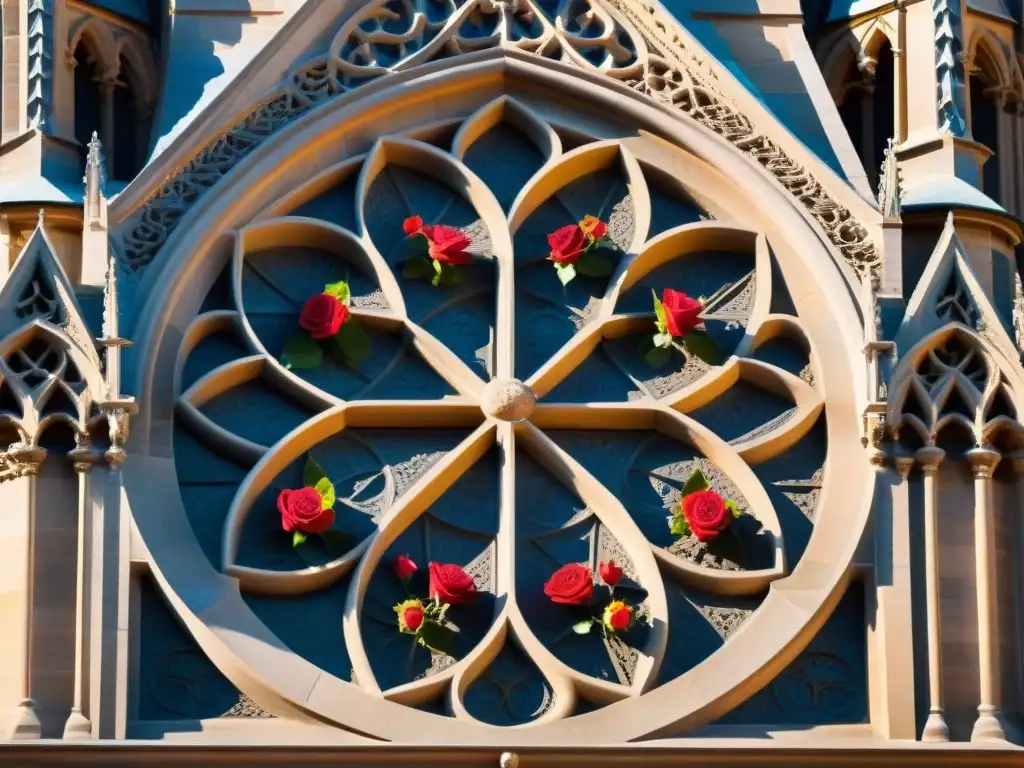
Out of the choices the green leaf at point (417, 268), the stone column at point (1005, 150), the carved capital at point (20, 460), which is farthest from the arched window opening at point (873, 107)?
the carved capital at point (20, 460)

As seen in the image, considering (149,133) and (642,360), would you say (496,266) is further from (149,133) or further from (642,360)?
(149,133)

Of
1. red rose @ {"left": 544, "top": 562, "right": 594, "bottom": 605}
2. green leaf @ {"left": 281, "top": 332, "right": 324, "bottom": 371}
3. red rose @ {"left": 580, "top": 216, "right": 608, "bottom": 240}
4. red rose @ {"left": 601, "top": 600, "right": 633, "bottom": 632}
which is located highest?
red rose @ {"left": 580, "top": 216, "right": 608, "bottom": 240}

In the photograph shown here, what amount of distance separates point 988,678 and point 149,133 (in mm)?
6450

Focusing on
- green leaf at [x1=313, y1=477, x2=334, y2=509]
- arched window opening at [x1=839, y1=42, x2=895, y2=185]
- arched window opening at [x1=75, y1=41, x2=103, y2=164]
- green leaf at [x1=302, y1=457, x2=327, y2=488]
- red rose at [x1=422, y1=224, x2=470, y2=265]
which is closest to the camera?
green leaf at [x1=313, y1=477, x2=334, y2=509]

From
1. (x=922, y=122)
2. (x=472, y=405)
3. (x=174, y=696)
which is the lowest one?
(x=174, y=696)

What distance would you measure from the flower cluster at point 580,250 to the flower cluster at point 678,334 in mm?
455

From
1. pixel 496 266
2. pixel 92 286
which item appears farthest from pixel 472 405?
pixel 92 286

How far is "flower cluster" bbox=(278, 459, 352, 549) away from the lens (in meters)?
19.5

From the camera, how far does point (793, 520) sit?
20000mm

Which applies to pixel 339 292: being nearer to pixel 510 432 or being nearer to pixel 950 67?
pixel 510 432

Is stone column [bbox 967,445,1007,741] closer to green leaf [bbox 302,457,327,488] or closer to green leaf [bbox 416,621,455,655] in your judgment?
green leaf [bbox 416,621,455,655]

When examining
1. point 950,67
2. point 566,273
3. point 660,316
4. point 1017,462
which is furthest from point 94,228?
point 1017,462

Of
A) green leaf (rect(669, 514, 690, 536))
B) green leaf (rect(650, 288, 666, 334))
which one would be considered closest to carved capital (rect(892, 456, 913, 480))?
green leaf (rect(669, 514, 690, 536))

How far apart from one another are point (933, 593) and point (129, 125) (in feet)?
20.0
